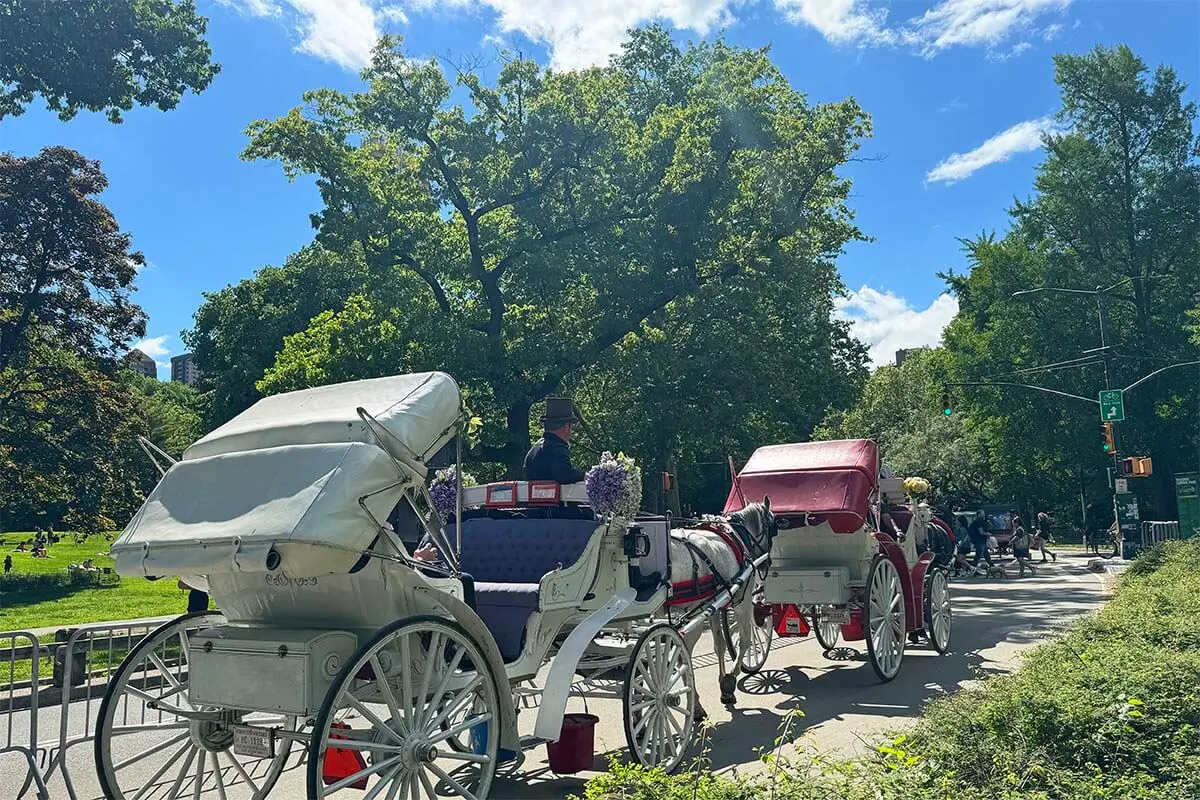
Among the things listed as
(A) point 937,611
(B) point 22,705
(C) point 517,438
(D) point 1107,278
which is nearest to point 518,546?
(A) point 937,611

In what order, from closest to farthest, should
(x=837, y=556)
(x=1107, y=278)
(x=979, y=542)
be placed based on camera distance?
(x=837, y=556) < (x=979, y=542) < (x=1107, y=278)

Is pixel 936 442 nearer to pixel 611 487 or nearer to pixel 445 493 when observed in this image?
pixel 445 493

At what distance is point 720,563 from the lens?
8867 millimetres

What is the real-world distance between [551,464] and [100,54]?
1203 cm

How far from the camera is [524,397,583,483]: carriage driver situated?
24.7ft

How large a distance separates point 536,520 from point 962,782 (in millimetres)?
3769

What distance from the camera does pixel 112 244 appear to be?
82.2ft

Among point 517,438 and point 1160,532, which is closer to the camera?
point 517,438

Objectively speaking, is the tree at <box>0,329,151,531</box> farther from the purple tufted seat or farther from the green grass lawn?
the purple tufted seat

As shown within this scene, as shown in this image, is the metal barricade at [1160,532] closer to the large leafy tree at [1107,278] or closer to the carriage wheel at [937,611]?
the large leafy tree at [1107,278]

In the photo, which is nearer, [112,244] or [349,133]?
[349,133]

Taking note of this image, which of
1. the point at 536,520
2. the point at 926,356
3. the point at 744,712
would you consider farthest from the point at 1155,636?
the point at 926,356

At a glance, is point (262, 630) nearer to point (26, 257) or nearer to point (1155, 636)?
point (1155, 636)

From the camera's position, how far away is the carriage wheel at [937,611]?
1168 centimetres
